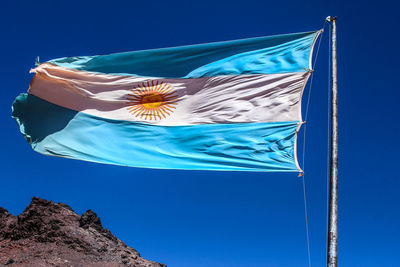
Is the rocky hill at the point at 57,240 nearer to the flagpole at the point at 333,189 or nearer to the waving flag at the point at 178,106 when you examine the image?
the waving flag at the point at 178,106

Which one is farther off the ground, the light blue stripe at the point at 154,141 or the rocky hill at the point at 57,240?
the rocky hill at the point at 57,240

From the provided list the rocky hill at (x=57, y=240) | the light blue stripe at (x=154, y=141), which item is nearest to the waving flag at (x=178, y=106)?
the light blue stripe at (x=154, y=141)

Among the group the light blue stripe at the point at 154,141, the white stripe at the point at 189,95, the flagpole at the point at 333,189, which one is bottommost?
the flagpole at the point at 333,189

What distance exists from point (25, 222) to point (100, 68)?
58928 mm

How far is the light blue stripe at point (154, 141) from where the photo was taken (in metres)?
9.98

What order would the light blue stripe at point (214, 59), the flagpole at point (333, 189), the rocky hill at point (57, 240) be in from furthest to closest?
the rocky hill at point (57, 240) → the light blue stripe at point (214, 59) → the flagpole at point (333, 189)

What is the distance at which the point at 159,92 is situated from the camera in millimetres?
12555

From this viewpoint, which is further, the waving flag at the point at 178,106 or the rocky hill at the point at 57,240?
the rocky hill at the point at 57,240

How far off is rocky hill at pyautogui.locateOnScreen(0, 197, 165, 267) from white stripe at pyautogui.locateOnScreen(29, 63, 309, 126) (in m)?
47.3

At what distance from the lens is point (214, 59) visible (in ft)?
40.1

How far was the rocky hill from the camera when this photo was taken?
191 feet

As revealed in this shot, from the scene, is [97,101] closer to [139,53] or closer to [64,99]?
[64,99]

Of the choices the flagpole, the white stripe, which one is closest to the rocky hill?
the white stripe

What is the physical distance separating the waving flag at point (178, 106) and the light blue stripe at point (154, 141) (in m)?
0.03
